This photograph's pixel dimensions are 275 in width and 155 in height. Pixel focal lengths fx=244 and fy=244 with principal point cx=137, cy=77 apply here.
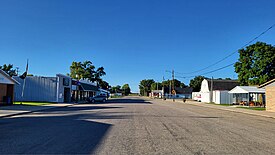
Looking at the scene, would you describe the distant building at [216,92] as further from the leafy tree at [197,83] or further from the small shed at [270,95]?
the leafy tree at [197,83]

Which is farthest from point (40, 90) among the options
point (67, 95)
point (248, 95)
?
point (248, 95)

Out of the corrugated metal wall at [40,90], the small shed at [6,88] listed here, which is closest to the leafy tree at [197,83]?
the corrugated metal wall at [40,90]

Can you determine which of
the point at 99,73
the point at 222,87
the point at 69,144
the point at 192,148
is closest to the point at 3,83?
the point at 69,144

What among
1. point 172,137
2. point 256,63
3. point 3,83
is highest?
point 256,63

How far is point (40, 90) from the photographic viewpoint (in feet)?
139

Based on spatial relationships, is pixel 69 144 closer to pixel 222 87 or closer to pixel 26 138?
pixel 26 138

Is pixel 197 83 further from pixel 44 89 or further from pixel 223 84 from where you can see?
pixel 44 89

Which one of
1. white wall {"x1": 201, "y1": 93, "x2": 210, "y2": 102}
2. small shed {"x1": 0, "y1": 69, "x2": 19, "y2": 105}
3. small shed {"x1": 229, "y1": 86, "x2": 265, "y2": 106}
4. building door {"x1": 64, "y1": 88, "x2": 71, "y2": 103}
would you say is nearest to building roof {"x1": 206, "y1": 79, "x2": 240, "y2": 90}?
white wall {"x1": 201, "y1": 93, "x2": 210, "y2": 102}

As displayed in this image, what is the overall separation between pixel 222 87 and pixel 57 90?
42.9 metres

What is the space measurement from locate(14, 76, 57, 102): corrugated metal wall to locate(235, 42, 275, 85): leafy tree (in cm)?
3507

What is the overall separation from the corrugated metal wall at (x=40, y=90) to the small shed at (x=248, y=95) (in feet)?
101

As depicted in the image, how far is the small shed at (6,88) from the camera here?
97.0 feet

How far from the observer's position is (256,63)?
1781 inches

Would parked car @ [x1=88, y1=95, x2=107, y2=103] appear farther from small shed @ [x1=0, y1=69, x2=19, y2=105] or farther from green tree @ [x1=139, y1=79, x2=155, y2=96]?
green tree @ [x1=139, y1=79, x2=155, y2=96]
